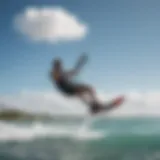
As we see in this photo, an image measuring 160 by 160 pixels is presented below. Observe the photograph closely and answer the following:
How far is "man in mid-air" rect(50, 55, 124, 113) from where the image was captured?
1549 millimetres

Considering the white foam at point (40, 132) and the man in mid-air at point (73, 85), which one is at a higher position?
the man in mid-air at point (73, 85)

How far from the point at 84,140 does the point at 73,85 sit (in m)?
0.27

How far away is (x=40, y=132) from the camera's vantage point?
156 cm

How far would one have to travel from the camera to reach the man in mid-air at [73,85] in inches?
61.0

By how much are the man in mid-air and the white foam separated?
4.8 inches

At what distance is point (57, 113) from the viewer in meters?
1.57

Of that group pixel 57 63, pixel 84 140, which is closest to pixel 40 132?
pixel 84 140

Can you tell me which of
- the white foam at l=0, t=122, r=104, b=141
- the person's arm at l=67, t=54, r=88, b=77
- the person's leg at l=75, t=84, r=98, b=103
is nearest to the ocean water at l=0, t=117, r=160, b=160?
the white foam at l=0, t=122, r=104, b=141

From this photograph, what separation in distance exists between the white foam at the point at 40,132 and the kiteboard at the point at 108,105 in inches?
4.3

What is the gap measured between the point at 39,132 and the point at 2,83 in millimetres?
306

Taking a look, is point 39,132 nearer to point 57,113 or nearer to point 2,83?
point 57,113

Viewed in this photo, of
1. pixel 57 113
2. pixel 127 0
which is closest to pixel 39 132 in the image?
pixel 57 113

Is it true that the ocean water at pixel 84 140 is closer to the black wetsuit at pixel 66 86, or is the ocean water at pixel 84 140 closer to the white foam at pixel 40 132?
the white foam at pixel 40 132

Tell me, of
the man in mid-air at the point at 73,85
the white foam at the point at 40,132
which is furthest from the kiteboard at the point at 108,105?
the white foam at the point at 40,132
